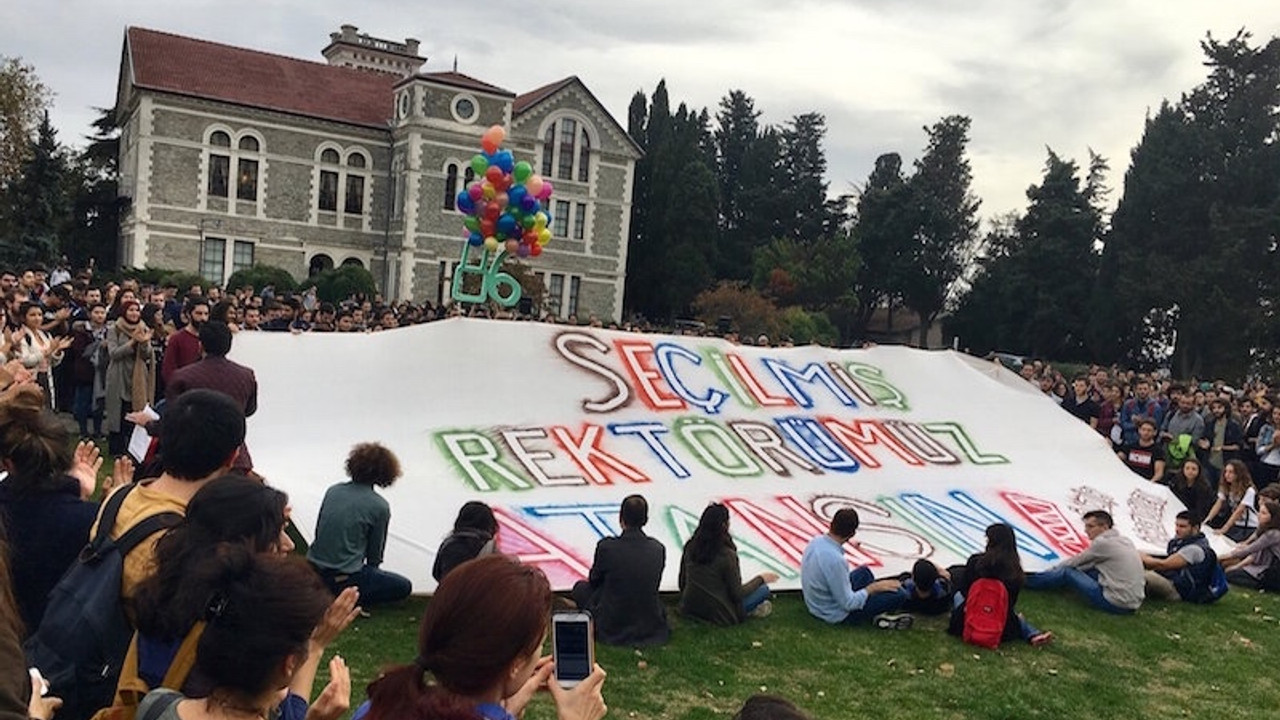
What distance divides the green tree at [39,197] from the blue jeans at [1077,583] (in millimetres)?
38295

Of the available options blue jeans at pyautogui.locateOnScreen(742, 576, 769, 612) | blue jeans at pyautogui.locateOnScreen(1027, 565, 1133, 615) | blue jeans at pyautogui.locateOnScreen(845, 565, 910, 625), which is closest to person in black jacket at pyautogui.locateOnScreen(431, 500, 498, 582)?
blue jeans at pyautogui.locateOnScreen(742, 576, 769, 612)

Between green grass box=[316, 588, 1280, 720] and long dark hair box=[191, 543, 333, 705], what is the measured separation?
3.17 meters

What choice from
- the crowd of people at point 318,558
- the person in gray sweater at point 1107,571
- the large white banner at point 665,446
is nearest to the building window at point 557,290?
the crowd of people at point 318,558

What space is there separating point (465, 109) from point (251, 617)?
4067cm

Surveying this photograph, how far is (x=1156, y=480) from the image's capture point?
1139 cm

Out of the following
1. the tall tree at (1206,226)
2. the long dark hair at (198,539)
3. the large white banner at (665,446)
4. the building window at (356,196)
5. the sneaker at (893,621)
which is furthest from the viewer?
the building window at (356,196)

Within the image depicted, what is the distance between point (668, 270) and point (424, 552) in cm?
4162

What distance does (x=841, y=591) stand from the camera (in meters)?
7.21

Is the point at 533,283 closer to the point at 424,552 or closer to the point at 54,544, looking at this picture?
the point at 424,552

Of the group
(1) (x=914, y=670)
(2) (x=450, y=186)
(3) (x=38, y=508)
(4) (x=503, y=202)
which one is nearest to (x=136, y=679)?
(3) (x=38, y=508)

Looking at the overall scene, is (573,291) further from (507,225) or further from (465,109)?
(507,225)

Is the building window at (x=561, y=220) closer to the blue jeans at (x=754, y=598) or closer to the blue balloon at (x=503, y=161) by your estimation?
the blue balloon at (x=503, y=161)

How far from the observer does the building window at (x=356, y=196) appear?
41750 mm

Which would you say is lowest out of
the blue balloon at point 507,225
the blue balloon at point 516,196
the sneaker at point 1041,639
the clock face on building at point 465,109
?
the sneaker at point 1041,639
